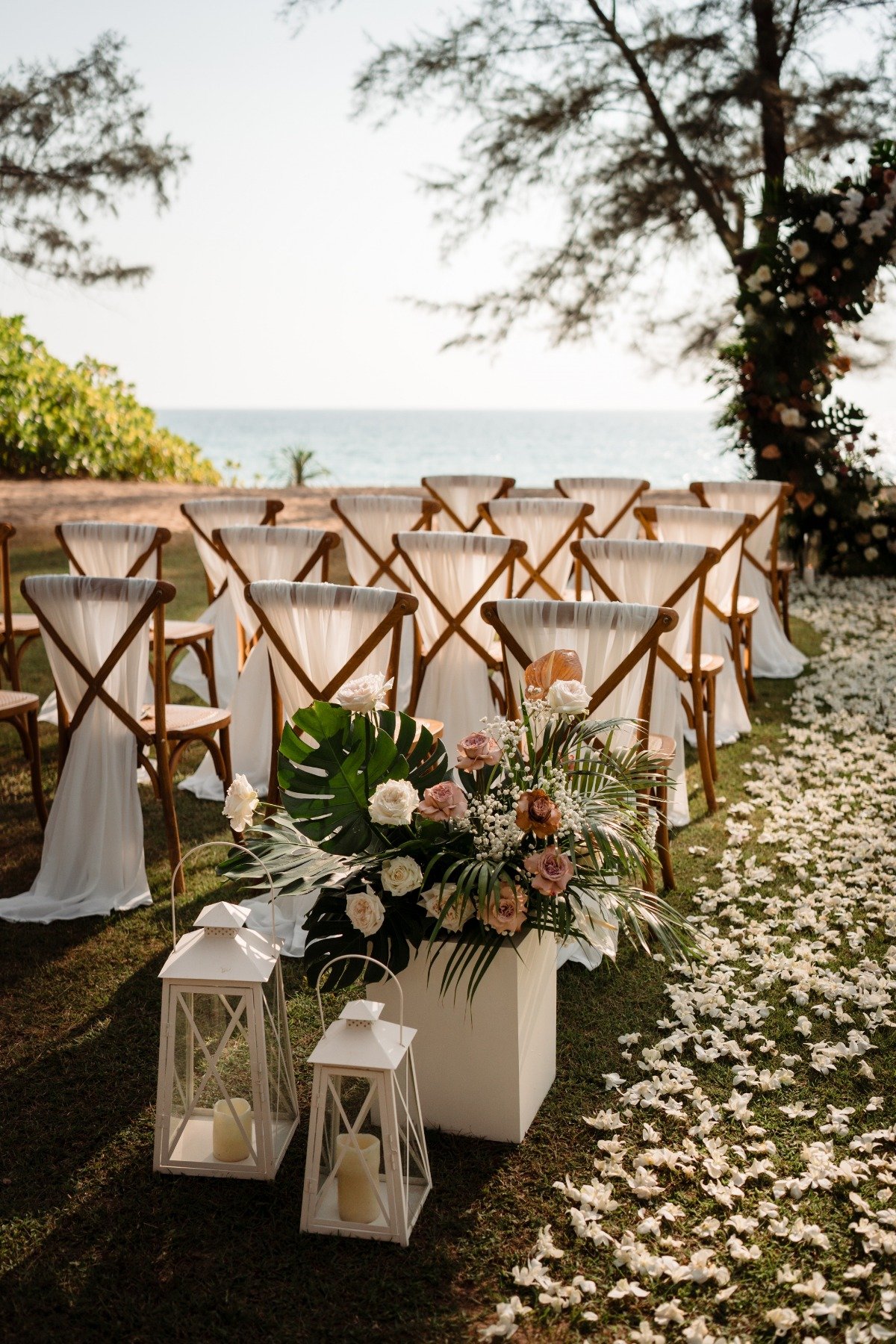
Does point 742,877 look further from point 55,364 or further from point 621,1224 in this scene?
point 55,364

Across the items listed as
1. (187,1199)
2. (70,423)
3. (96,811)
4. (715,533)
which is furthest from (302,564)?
(70,423)

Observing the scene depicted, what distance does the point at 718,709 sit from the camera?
519cm

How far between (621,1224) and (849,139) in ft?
31.5

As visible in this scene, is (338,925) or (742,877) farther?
(742,877)

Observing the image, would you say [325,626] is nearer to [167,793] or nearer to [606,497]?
[167,793]

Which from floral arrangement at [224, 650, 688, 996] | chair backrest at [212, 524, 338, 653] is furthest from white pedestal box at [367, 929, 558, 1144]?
chair backrest at [212, 524, 338, 653]

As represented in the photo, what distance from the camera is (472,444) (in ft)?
157

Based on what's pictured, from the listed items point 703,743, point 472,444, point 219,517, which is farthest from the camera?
point 472,444

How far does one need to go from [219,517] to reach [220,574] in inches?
10.1

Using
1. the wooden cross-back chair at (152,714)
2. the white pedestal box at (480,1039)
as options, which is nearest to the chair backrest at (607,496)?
the wooden cross-back chair at (152,714)

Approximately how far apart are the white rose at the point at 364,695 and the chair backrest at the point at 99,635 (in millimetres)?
1037

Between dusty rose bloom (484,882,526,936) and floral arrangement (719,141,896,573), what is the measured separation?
21.2 feet

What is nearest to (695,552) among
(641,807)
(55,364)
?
(641,807)

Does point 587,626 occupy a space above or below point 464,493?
below
